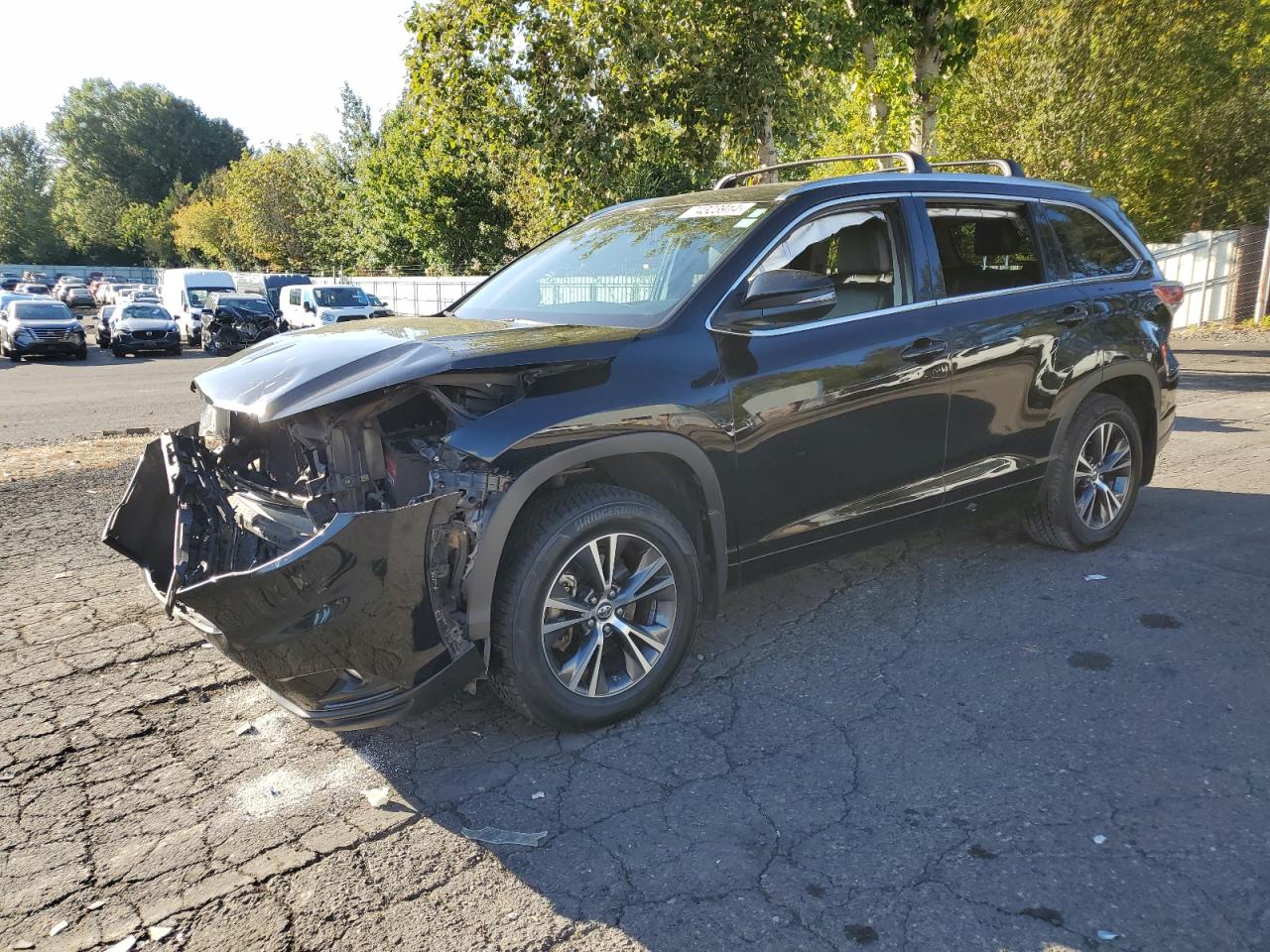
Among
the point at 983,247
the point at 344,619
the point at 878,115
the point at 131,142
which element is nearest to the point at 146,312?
the point at 878,115

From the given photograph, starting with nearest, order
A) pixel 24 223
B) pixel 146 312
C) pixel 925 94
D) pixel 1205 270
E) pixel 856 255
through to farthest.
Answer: pixel 856 255, pixel 925 94, pixel 1205 270, pixel 146 312, pixel 24 223

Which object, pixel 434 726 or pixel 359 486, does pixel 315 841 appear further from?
pixel 359 486

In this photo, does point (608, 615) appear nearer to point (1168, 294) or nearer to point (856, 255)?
point (856, 255)

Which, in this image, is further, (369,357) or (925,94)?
(925,94)

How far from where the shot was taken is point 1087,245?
516cm

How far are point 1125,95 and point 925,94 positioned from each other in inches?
373

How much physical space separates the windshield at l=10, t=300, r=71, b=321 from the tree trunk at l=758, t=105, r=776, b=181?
1937 centimetres

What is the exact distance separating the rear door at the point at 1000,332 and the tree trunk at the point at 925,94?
→ 26.2ft

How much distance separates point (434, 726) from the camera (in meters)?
3.58

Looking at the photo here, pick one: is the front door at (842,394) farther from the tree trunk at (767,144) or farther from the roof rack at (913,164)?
the tree trunk at (767,144)

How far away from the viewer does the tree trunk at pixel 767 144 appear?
12672mm

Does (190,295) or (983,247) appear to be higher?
(190,295)

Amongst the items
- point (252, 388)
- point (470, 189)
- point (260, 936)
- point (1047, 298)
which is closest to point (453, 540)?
point (252, 388)

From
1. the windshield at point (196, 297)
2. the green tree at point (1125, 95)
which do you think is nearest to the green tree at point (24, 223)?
the windshield at point (196, 297)
